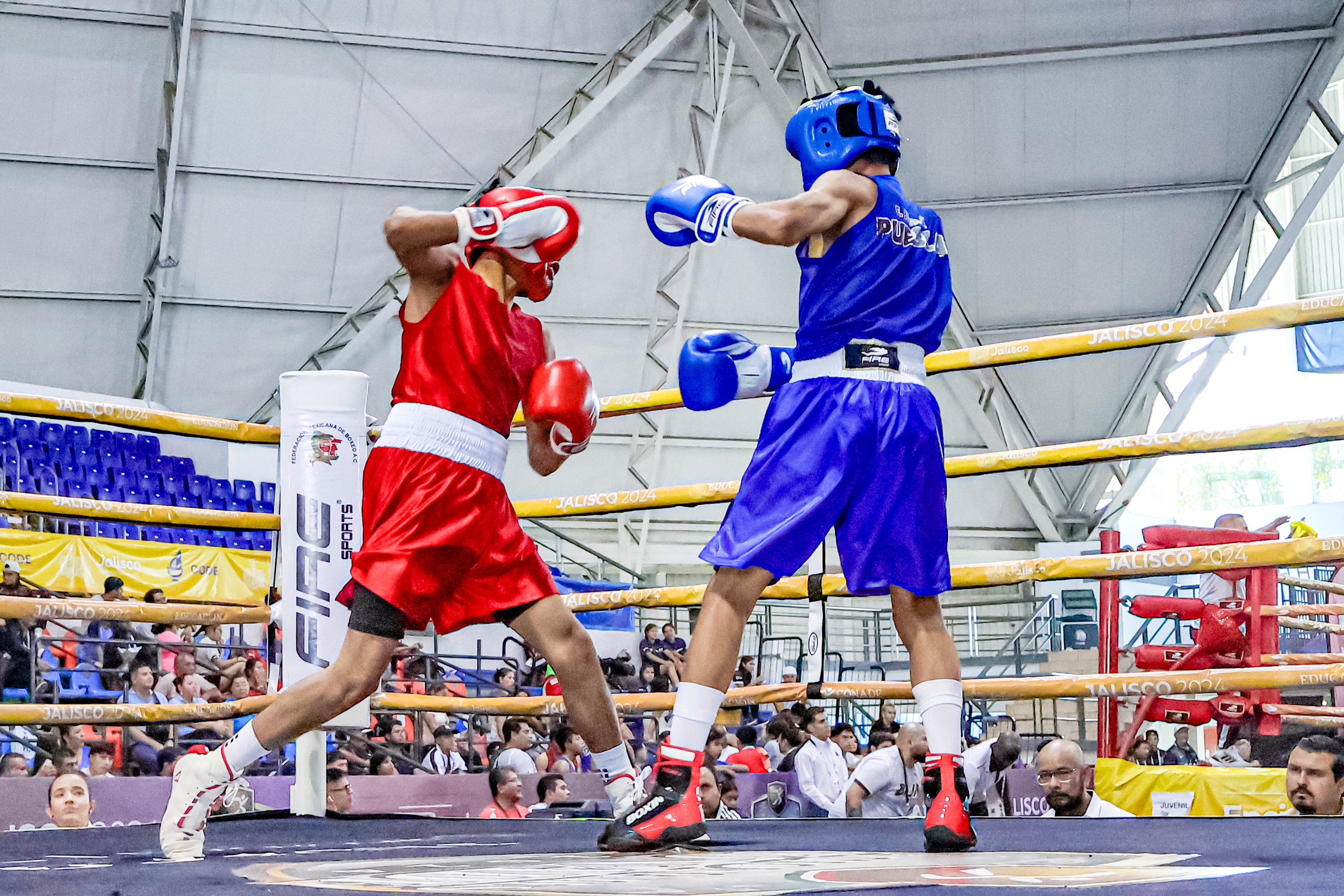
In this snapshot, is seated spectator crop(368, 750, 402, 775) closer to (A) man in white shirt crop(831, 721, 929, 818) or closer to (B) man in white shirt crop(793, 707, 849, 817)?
(B) man in white shirt crop(793, 707, 849, 817)

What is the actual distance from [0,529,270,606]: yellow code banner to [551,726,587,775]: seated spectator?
3.03m

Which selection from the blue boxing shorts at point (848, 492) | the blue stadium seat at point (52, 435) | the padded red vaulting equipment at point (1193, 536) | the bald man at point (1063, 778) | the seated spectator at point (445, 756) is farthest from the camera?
the blue stadium seat at point (52, 435)

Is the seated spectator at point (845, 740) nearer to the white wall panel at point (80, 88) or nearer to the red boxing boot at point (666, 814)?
the red boxing boot at point (666, 814)

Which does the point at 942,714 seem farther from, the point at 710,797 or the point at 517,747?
the point at 517,747

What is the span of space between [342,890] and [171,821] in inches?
29.6

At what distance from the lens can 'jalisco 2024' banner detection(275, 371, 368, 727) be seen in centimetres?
286

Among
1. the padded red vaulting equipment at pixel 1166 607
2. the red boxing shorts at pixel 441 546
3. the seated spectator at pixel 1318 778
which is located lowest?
the seated spectator at pixel 1318 778

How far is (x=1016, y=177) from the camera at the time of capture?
11.8 metres

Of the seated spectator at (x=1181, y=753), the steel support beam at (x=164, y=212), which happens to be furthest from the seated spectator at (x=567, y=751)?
the steel support beam at (x=164, y=212)

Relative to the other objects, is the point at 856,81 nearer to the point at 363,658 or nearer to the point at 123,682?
the point at 123,682

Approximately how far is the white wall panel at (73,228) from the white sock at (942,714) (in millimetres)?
10705

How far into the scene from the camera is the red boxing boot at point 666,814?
2.06 m

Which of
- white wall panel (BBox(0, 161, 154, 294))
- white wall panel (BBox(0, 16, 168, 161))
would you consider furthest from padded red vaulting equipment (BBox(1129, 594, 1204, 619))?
white wall panel (BBox(0, 161, 154, 294))

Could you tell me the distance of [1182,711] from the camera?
4.70m
